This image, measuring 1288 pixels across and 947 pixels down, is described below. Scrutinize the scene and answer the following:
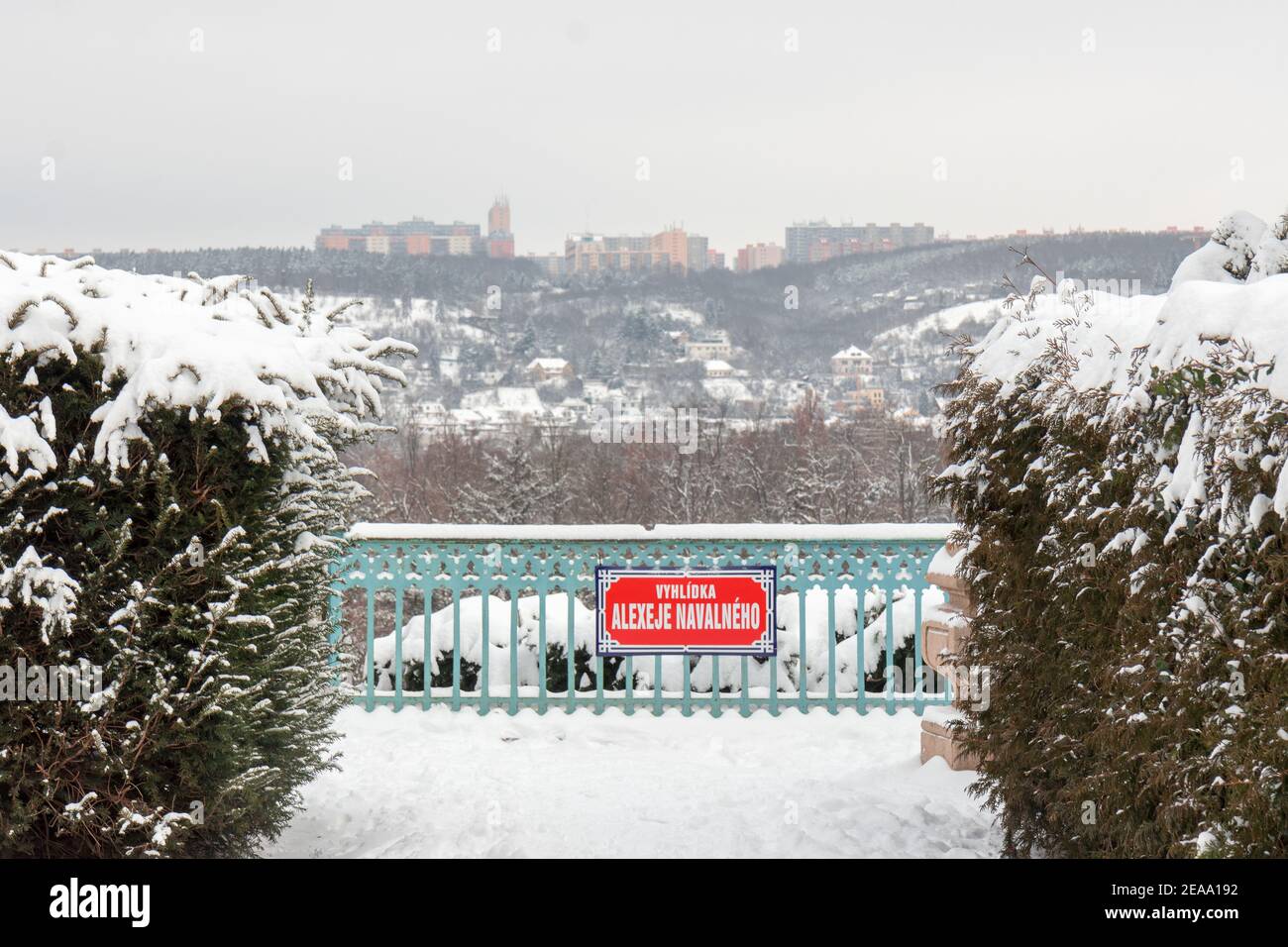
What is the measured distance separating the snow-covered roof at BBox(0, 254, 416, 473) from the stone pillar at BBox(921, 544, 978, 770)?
3.08m

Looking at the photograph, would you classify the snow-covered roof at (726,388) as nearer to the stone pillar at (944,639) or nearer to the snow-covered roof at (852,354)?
the snow-covered roof at (852,354)

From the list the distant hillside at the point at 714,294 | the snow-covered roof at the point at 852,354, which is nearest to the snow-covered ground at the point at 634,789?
the distant hillside at the point at 714,294

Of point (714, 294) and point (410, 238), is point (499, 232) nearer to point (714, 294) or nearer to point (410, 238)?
point (410, 238)

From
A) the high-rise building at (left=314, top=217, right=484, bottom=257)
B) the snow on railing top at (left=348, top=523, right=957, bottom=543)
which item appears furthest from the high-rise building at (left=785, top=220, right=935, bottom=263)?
the snow on railing top at (left=348, top=523, right=957, bottom=543)

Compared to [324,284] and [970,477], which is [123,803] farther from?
[324,284]

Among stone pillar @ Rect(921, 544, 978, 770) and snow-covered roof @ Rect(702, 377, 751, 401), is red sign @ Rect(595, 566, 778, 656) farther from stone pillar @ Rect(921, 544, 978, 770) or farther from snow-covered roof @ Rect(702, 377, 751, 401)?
snow-covered roof @ Rect(702, 377, 751, 401)

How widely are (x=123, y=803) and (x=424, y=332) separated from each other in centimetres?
5839

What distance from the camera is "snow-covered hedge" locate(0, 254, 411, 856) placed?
3.80 metres

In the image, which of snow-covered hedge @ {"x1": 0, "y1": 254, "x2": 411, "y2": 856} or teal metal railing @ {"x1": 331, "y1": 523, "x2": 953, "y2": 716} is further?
teal metal railing @ {"x1": 331, "y1": 523, "x2": 953, "y2": 716}

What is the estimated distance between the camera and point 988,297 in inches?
1820

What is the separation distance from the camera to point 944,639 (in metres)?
6.14

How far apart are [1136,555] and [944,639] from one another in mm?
3050

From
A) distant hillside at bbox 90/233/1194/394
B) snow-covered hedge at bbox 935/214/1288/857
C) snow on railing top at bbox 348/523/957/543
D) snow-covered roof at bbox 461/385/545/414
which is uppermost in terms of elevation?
distant hillside at bbox 90/233/1194/394

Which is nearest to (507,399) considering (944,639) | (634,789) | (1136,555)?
(634,789)
